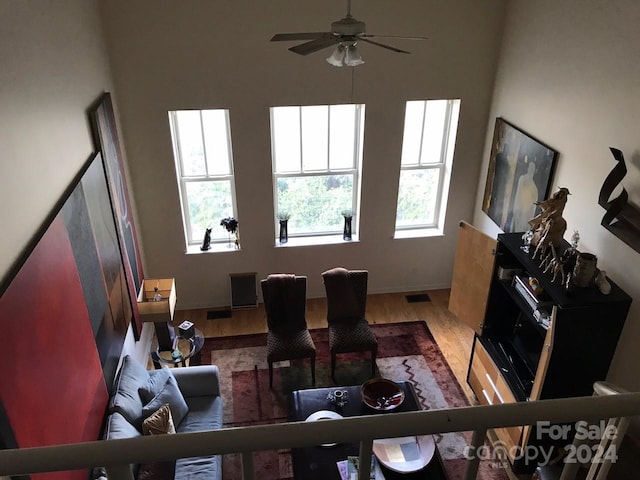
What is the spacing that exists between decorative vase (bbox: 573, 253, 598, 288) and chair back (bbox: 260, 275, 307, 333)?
2427 mm

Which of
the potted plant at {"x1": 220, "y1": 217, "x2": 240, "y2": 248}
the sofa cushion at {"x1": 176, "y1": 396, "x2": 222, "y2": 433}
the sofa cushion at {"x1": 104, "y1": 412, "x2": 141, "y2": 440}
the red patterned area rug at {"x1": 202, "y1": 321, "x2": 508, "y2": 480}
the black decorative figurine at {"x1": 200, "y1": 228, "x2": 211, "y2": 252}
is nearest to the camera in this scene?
the sofa cushion at {"x1": 104, "y1": 412, "x2": 141, "y2": 440}

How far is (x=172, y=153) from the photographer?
18.4 ft

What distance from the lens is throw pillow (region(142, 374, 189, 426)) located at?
402cm

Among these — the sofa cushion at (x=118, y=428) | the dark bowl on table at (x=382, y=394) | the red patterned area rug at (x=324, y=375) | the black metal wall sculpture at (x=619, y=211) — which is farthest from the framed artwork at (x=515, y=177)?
the sofa cushion at (x=118, y=428)

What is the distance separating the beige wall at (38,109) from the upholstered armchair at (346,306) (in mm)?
2526

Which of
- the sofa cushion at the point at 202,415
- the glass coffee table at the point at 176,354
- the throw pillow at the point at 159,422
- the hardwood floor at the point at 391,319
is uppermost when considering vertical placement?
the throw pillow at the point at 159,422

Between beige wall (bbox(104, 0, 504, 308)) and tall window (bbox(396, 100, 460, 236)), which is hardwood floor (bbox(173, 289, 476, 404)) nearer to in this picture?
beige wall (bbox(104, 0, 504, 308))

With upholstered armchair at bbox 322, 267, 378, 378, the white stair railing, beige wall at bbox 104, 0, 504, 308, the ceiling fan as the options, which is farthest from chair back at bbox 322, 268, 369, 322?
the white stair railing

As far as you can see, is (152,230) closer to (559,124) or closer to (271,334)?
(271,334)

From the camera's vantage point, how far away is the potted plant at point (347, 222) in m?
6.30

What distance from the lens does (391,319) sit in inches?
247

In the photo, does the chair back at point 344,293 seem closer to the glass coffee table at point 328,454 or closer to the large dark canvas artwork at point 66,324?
the glass coffee table at point 328,454

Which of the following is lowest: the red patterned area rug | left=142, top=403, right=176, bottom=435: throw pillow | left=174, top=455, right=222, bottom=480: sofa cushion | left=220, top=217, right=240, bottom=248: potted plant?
the red patterned area rug

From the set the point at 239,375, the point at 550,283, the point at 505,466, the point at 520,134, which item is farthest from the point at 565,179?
the point at 239,375
